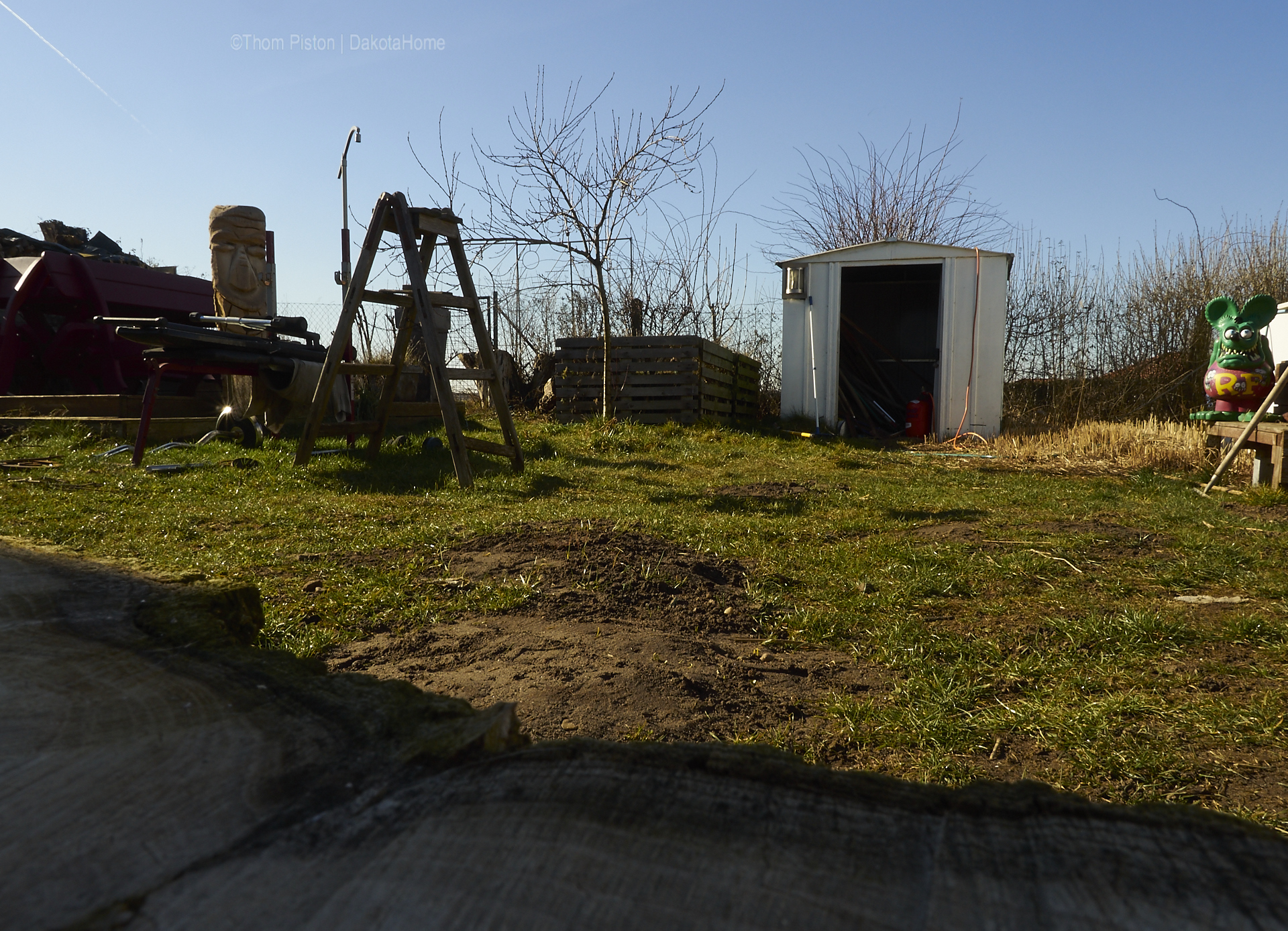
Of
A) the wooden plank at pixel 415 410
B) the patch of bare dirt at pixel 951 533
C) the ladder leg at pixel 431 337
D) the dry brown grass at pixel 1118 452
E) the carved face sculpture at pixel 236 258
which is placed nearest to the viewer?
the patch of bare dirt at pixel 951 533

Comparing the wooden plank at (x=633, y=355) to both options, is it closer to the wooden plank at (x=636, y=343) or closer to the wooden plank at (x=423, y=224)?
the wooden plank at (x=636, y=343)

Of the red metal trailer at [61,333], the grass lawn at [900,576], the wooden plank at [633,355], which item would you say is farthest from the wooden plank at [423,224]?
the wooden plank at [633,355]

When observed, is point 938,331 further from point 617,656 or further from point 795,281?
point 617,656

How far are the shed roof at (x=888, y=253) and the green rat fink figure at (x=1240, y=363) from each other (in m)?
3.97

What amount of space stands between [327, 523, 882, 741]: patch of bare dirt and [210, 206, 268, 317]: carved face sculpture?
6315mm

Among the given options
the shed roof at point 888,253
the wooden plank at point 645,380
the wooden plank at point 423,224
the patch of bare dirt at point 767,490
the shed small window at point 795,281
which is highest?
the shed roof at point 888,253

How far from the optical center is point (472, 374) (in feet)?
19.5

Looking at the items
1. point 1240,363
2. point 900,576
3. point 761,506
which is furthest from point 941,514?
point 1240,363

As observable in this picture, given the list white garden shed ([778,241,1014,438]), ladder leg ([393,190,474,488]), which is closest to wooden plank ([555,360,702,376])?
white garden shed ([778,241,1014,438])

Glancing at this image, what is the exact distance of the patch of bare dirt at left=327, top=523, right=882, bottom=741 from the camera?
2.05 m

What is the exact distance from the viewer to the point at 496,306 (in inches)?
554

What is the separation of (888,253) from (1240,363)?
4.90 m

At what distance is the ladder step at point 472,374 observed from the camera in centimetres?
577

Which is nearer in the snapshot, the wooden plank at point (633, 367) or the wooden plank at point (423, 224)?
the wooden plank at point (423, 224)
